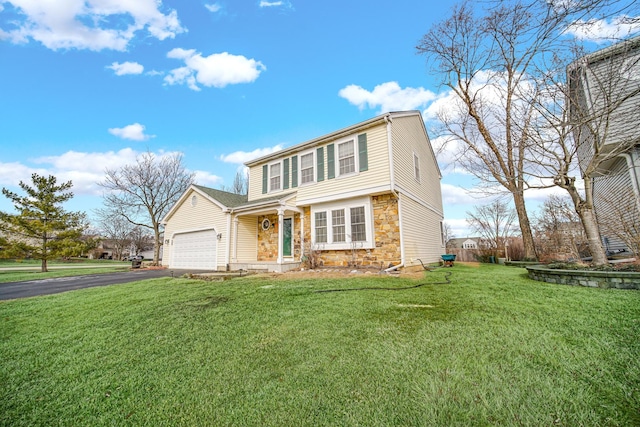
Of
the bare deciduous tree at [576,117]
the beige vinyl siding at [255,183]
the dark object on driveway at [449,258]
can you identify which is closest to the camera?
the bare deciduous tree at [576,117]

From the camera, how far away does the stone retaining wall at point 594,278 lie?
165 inches

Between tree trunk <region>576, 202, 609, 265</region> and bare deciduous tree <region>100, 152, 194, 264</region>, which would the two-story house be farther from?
bare deciduous tree <region>100, 152, 194, 264</region>

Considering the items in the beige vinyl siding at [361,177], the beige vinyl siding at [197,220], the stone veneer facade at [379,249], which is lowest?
the stone veneer facade at [379,249]

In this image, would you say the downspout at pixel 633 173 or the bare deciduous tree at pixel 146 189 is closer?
the downspout at pixel 633 173

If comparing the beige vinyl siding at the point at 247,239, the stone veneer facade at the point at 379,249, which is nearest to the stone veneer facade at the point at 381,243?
the stone veneer facade at the point at 379,249

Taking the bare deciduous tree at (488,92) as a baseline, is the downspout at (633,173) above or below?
below

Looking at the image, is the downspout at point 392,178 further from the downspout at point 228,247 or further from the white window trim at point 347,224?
the downspout at point 228,247

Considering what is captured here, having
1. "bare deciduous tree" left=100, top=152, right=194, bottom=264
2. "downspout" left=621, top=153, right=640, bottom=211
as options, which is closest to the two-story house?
"downspout" left=621, top=153, right=640, bottom=211

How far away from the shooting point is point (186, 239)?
1419 cm

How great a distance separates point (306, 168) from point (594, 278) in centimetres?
912

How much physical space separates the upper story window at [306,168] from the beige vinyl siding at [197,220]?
430 cm

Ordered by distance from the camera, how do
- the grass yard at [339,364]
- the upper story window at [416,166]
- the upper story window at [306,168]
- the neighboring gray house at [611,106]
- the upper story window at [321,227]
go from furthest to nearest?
the upper story window at [416,166] → the upper story window at [306,168] → the upper story window at [321,227] → the neighboring gray house at [611,106] → the grass yard at [339,364]

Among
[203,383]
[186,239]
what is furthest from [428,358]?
[186,239]

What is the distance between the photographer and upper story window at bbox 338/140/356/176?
32.1 ft
